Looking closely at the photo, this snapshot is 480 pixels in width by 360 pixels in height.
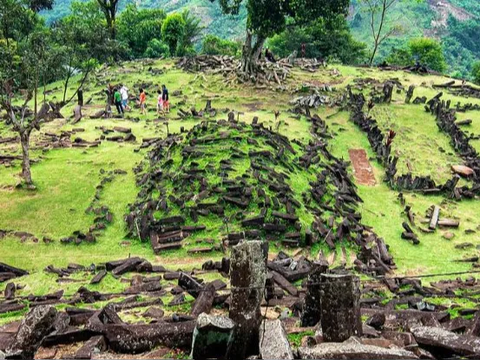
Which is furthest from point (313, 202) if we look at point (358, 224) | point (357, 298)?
point (357, 298)

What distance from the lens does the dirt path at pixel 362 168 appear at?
70.1 ft

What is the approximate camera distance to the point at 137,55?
57.9 meters

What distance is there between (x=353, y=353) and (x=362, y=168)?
18.3 metres

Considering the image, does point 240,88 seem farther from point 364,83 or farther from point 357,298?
point 357,298

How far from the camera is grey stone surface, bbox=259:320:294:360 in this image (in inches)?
203

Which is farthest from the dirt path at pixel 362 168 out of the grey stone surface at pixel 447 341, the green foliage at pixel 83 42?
the grey stone surface at pixel 447 341

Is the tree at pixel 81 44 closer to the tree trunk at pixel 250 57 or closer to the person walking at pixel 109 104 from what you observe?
the person walking at pixel 109 104

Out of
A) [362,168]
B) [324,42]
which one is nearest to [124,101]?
[362,168]

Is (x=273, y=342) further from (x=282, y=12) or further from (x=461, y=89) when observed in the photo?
(x=461, y=89)

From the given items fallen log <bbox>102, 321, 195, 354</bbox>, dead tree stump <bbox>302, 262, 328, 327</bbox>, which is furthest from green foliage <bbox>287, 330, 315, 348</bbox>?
fallen log <bbox>102, 321, 195, 354</bbox>

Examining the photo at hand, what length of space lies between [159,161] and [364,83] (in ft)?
72.7

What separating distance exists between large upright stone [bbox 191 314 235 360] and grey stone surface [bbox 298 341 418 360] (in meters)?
0.87

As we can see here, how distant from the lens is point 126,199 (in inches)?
672

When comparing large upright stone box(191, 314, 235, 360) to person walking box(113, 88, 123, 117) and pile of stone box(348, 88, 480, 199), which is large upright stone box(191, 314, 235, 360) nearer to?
pile of stone box(348, 88, 480, 199)
